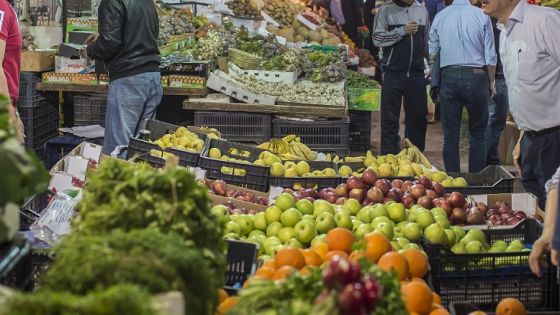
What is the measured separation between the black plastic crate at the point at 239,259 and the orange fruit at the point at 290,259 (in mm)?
335

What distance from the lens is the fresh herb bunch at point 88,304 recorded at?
2.14 meters

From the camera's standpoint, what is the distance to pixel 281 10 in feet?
45.4

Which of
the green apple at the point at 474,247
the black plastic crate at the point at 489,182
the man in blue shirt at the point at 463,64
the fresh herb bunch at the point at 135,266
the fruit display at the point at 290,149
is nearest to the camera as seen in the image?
the fresh herb bunch at the point at 135,266

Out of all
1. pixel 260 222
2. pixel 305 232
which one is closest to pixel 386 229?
pixel 305 232

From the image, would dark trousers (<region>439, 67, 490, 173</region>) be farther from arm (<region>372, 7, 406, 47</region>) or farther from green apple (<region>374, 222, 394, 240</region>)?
green apple (<region>374, 222, 394, 240</region>)

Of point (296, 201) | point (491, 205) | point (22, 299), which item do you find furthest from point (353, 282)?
point (491, 205)

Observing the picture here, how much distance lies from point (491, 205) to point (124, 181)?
12.0 ft

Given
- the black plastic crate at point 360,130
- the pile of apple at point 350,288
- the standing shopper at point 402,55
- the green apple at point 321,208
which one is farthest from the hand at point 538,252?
the standing shopper at point 402,55

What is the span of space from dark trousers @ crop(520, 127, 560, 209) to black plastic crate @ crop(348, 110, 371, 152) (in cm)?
381

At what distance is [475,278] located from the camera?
15.0 feet

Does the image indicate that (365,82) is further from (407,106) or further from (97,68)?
(97,68)

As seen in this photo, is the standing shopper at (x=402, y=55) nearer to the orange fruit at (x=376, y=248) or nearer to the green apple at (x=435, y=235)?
the green apple at (x=435, y=235)

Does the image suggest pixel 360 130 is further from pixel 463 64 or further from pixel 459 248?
pixel 459 248

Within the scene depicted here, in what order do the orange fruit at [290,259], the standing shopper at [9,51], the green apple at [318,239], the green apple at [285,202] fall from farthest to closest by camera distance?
the standing shopper at [9,51], the green apple at [285,202], the green apple at [318,239], the orange fruit at [290,259]
